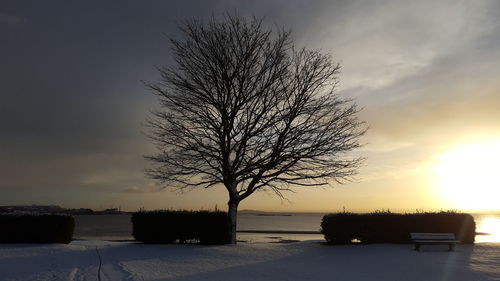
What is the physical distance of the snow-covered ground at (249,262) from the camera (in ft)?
39.5

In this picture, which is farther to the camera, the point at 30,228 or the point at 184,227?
the point at 184,227

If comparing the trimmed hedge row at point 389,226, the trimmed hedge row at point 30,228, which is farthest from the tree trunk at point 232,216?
the trimmed hedge row at point 30,228

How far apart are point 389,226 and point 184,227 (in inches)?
351

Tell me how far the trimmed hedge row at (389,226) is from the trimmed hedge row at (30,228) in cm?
1139

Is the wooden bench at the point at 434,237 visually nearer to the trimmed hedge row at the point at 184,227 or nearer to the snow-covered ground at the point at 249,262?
the snow-covered ground at the point at 249,262

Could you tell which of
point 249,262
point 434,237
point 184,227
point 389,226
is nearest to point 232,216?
point 184,227

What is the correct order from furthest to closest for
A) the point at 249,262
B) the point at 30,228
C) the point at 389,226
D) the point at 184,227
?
the point at 389,226, the point at 184,227, the point at 30,228, the point at 249,262

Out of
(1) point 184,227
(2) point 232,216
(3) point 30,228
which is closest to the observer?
(3) point 30,228

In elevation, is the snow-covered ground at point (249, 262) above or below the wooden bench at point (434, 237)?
below

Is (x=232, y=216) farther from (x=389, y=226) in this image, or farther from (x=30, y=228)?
(x=30, y=228)

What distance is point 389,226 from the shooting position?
66.7 ft

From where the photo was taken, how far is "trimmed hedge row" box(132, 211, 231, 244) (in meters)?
20.1

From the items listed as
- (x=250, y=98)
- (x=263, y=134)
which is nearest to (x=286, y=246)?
(x=263, y=134)

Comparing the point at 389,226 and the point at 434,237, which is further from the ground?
the point at 389,226
